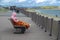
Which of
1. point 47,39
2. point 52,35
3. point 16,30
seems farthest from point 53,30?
point 16,30

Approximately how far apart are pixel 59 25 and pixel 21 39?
7.52ft

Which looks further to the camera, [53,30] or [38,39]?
[53,30]

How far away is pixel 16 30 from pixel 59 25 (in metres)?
4.54

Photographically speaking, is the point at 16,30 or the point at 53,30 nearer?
the point at 53,30

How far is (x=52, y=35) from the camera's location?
15781 mm

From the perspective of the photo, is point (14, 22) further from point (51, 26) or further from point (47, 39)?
point (47, 39)

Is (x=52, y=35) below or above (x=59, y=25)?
below

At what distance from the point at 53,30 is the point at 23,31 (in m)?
2.56

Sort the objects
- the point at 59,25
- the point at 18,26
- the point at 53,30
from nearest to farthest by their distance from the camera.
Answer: the point at 59,25, the point at 53,30, the point at 18,26

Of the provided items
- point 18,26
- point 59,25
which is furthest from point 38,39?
point 18,26

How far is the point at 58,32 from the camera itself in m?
13.6

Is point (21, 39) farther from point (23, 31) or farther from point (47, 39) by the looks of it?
point (23, 31)

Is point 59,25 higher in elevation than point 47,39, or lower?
higher

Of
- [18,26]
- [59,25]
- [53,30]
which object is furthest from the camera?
[18,26]
